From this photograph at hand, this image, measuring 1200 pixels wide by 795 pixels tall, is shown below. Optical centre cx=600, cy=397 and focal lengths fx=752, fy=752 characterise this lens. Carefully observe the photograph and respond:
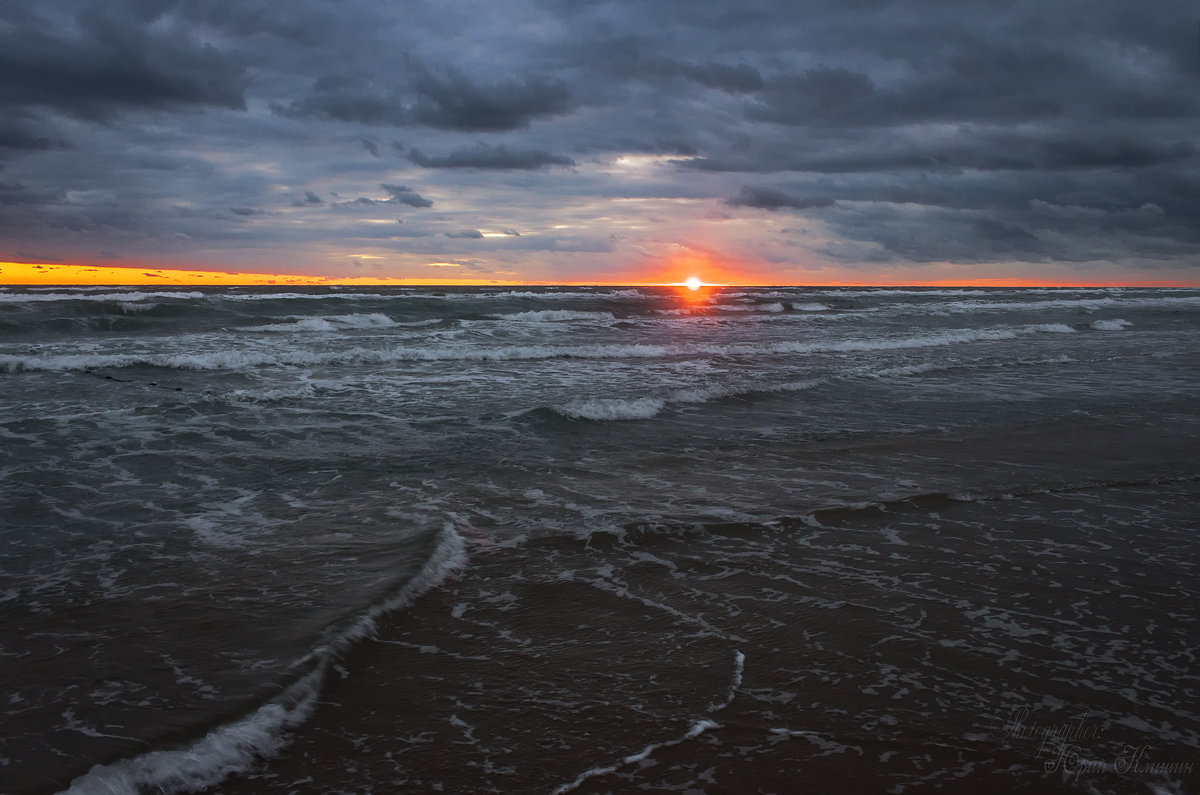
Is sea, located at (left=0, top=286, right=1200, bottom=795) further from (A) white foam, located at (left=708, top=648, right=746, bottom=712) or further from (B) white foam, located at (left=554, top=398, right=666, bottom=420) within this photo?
(B) white foam, located at (left=554, top=398, right=666, bottom=420)

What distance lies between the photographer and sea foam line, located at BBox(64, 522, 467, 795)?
3320mm

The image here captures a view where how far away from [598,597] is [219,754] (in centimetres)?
254

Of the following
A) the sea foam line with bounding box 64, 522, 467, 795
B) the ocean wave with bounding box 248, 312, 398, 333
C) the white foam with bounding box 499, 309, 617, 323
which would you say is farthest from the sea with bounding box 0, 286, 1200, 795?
the white foam with bounding box 499, 309, 617, 323

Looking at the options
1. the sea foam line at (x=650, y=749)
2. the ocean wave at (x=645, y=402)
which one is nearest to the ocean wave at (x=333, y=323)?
the ocean wave at (x=645, y=402)

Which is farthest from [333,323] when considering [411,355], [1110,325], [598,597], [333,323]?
[1110,325]

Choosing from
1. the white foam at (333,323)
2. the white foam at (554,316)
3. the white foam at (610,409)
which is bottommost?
the white foam at (610,409)

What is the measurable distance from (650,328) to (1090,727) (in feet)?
103

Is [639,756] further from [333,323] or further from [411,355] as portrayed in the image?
[333,323]

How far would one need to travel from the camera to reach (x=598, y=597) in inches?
209

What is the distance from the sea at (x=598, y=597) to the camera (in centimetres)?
354

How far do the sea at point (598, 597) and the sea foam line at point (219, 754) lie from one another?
2 centimetres

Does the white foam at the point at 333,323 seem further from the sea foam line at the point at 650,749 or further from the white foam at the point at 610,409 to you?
the sea foam line at the point at 650,749

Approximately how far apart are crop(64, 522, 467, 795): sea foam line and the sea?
17mm

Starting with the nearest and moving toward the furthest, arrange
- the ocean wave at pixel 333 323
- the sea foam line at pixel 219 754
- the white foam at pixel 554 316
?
the sea foam line at pixel 219 754
the ocean wave at pixel 333 323
the white foam at pixel 554 316
